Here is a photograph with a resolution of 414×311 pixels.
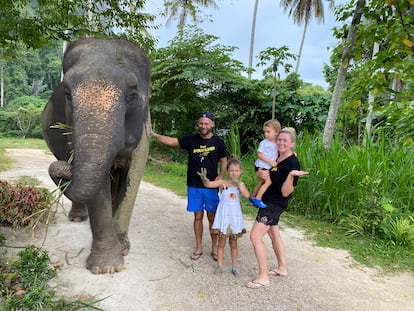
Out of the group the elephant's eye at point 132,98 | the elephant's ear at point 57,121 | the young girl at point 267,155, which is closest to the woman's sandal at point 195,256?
the young girl at point 267,155

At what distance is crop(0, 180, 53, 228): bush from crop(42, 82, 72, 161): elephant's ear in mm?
538

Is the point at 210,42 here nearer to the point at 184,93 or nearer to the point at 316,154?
the point at 184,93

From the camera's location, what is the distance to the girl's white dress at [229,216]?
3127 millimetres

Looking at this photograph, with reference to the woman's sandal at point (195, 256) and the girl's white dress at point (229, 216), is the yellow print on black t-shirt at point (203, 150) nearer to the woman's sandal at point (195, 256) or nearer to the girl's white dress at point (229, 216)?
the girl's white dress at point (229, 216)

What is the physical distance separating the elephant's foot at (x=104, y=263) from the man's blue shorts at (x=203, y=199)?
82 centimetres

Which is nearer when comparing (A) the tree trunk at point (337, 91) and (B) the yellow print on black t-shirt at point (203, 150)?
(B) the yellow print on black t-shirt at point (203, 150)

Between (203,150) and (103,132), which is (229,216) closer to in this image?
(203,150)

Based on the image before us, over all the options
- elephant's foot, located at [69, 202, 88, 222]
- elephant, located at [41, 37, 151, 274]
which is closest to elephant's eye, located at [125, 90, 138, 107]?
elephant, located at [41, 37, 151, 274]

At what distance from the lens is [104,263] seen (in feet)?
10.3

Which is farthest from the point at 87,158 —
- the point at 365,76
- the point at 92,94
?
the point at 365,76

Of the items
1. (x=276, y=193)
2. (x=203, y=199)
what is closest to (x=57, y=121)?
(x=203, y=199)

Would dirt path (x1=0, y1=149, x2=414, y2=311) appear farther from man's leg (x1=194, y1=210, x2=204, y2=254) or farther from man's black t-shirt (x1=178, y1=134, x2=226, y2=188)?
man's black t-shirt (x1=178, y1=134, x2=226, y2=188)

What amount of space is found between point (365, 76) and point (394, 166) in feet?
6.58

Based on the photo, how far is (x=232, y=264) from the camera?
3.40 m
